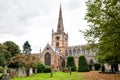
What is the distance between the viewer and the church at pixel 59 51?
69.1 m

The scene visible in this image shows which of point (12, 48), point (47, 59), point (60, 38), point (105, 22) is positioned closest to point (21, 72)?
point (105, 22)

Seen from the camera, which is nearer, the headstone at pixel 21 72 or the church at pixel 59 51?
the headstone at pixel 21 72

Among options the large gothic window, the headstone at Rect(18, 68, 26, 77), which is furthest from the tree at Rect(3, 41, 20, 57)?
the headstone at Rect(18, 68, 26, 77)

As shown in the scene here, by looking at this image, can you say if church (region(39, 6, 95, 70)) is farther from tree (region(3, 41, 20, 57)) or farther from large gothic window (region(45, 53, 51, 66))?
tree (region(3, 41, 20, 57))

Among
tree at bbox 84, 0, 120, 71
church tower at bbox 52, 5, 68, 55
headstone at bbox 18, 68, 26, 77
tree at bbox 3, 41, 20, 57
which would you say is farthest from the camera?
church tower at bbox 52, 5, 68, 55

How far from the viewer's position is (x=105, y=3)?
39.0 ft

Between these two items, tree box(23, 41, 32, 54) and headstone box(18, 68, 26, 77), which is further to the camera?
tree box(23, 41, 32, 54)

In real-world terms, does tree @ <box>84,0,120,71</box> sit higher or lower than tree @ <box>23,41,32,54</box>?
lower

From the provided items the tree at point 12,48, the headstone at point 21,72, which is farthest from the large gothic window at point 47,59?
the headstone at point 21,72

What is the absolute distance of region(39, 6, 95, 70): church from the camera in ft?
227

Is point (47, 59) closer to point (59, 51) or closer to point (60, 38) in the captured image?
point (59, 51)

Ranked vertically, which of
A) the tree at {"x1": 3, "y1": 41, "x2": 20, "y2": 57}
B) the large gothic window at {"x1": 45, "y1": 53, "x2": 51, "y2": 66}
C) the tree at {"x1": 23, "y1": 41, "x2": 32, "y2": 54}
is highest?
the tree at {"x1": 23, "y1": 41, "x2": 32, "y2": 54}

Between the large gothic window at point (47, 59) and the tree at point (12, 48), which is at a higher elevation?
the tree at point (12, 48)

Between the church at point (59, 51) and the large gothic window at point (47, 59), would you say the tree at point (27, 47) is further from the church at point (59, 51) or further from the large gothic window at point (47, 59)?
the large gothic window at point (47, 59)
